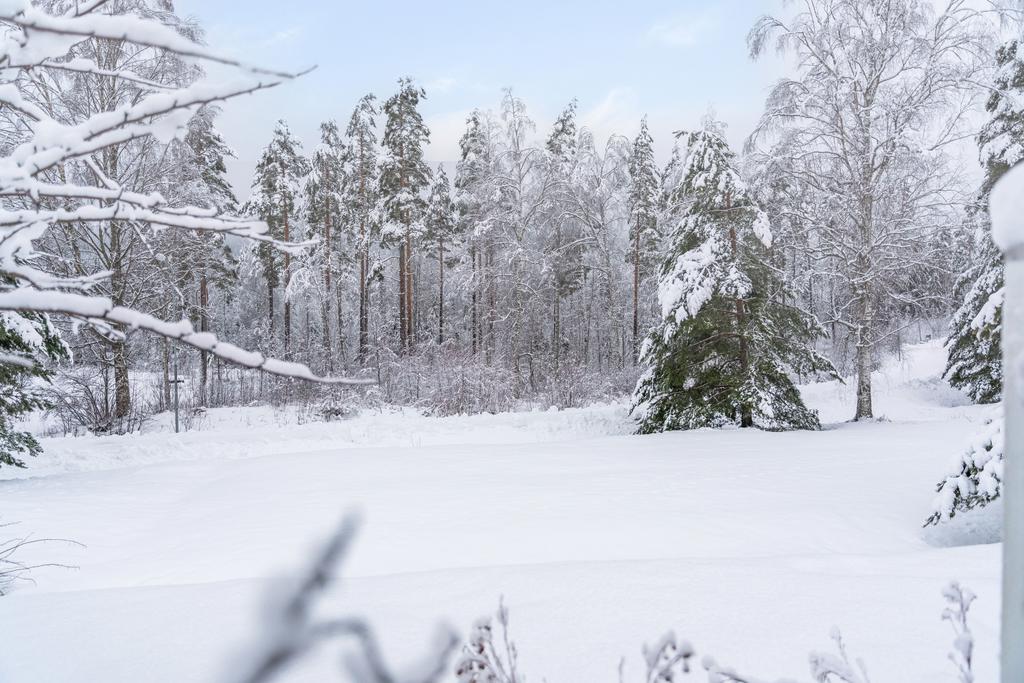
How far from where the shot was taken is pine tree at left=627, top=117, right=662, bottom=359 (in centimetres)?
2356

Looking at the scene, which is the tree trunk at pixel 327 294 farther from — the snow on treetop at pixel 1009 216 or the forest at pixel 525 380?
the snow on treetop at pixel 1009 216

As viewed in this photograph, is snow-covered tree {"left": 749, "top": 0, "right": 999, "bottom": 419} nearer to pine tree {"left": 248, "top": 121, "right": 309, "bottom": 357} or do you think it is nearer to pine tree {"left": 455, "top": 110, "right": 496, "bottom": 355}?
pine tree {"left": 455, "top": 110, "right": 496, "bottom": 355}

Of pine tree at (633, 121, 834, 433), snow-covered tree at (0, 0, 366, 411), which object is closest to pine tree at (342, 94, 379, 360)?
pine tree at (633, 121, 834, 433)

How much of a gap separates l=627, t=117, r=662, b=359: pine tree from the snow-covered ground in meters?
15.8

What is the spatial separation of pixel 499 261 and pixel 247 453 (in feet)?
35.1

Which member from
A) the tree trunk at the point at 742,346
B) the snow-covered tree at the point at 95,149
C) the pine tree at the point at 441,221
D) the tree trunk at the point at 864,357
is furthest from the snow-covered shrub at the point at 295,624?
the pine tree at the point at 441,221

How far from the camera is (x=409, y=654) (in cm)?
163

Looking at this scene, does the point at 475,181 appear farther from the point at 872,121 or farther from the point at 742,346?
the point at 742,346

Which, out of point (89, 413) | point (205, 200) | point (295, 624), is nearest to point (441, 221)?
point (205, 200)

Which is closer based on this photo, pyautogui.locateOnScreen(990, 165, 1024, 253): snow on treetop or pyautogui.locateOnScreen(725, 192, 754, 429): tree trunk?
pyautogui.locateOnScreen(990, 165, 1024, 253): snow on treetop

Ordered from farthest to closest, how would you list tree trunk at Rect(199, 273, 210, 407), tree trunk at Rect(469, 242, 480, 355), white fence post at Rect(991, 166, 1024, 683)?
tree trunk at Rect(469, 242, 480, 355) < tree trunk at Rect(199, 273, 210, 407) < white fence post at Rect(991, 166, 1024, 683)

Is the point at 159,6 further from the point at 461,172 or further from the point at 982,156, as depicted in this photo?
the point at 982,156

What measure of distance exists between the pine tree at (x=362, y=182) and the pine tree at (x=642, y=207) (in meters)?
10.7

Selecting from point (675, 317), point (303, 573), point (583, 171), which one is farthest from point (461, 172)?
point (303, 573)
